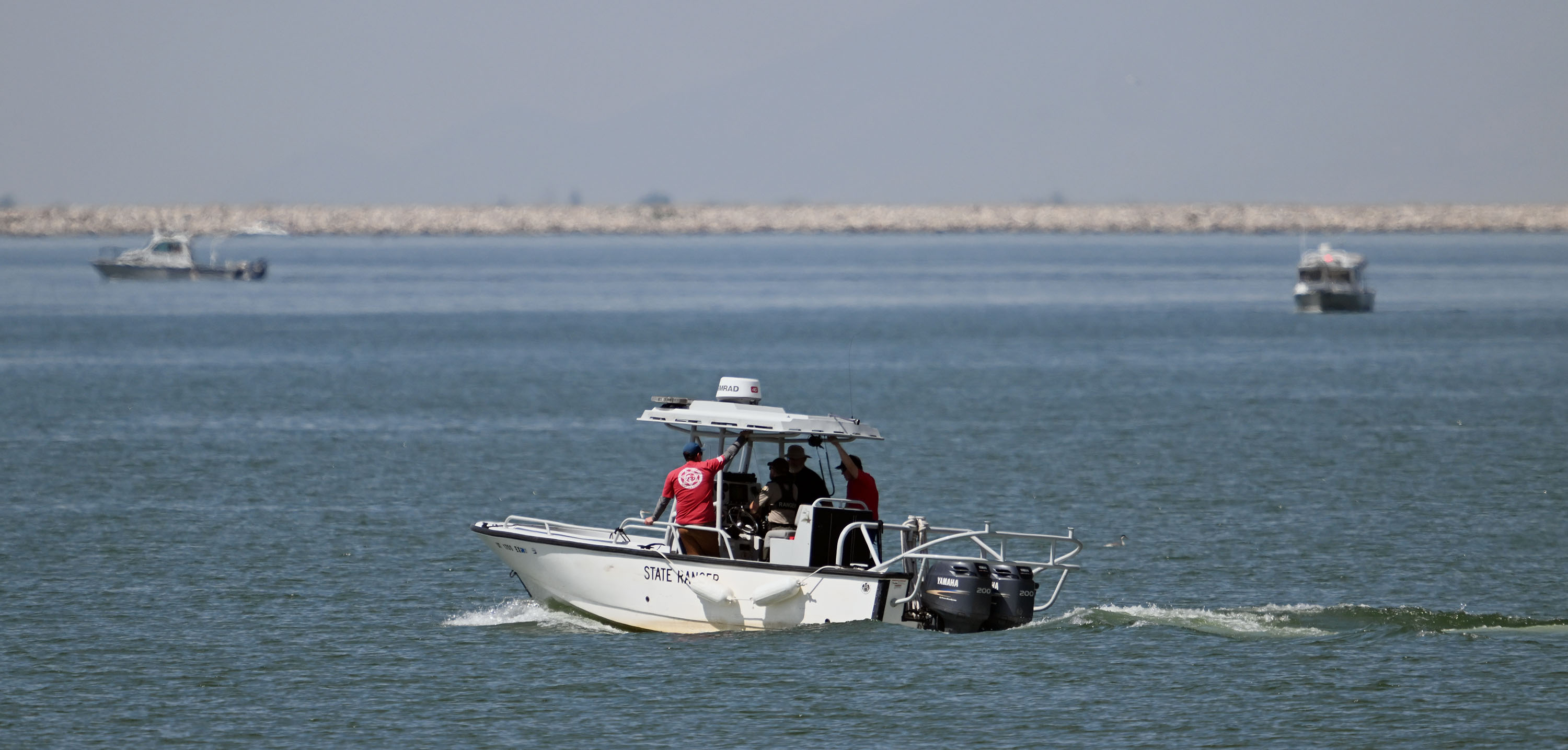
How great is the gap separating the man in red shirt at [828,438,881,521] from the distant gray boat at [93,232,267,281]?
104 meters

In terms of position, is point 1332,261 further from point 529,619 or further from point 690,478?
point 690,478

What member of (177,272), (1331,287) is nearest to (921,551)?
(1331,287)

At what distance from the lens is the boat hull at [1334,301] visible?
87750mm

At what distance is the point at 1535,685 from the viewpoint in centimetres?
1883

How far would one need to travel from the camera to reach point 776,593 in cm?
1995

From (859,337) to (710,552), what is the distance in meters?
58.5

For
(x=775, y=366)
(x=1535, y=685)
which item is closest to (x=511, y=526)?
(x=1535, y=685)

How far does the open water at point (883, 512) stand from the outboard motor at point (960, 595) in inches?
19.2

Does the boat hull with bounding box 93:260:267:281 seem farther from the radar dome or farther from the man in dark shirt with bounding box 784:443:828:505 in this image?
the man in dark shirt with bounding box 784:443:828:505

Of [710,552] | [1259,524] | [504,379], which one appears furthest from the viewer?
[504,379]

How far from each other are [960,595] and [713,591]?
264 cm

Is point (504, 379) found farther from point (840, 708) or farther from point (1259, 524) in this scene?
point (840, 708)

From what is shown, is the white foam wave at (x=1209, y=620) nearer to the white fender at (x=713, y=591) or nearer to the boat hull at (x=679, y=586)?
the boat hull at (x=679, y=586)

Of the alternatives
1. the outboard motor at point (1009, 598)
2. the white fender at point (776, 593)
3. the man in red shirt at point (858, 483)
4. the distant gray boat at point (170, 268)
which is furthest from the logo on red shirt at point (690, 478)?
the distant gray boat at point (170, 268)
